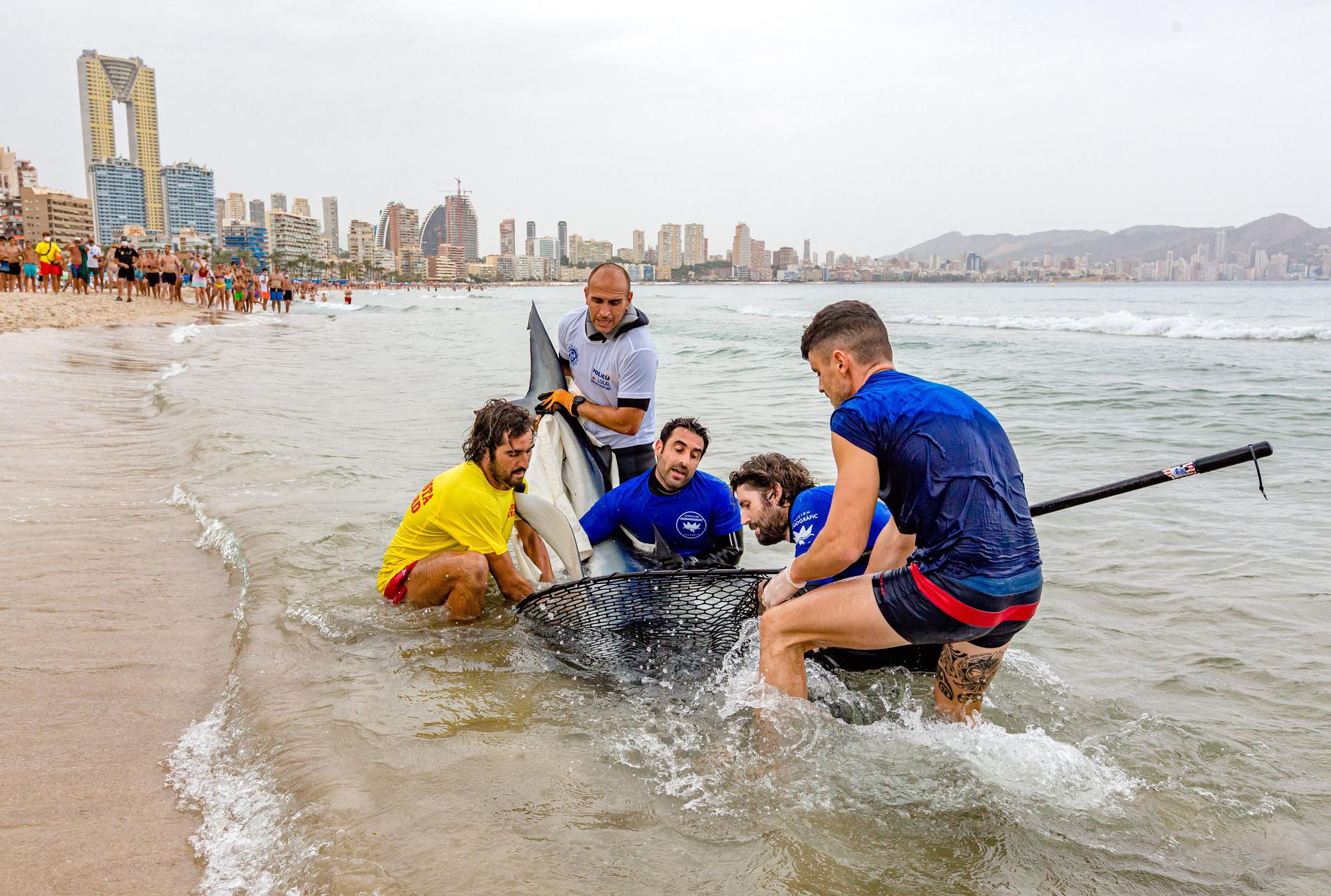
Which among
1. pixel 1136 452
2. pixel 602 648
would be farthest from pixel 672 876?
pixel 1136 452

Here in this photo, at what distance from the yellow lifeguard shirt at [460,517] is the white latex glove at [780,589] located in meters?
1.71

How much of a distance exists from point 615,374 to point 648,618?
1.78 m

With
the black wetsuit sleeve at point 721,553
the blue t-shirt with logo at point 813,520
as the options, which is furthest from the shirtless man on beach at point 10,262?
the blue t-shirt with logo at point 813,520

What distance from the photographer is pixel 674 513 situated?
4.68 m

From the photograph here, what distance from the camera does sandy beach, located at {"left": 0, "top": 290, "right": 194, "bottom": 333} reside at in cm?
1803

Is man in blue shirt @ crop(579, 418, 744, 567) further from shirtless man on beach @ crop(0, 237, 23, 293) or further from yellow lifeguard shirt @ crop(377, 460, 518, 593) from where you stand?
shirtless man on beach @ crop(0, 237, 23, 293)

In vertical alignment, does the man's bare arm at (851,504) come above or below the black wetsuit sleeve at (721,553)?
above

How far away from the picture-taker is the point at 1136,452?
9500mm

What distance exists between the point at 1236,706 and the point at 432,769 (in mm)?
3442

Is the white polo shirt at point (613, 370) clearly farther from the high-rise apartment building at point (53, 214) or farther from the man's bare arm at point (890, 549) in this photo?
the high-rise apartment building at point (53, 214)

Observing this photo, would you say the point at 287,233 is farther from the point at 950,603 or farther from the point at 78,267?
the point at 950,603

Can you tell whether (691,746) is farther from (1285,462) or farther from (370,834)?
(1285,462)

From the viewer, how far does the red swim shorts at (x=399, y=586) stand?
464cm

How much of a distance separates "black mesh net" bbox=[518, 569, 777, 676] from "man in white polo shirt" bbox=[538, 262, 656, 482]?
1265 millimetres
